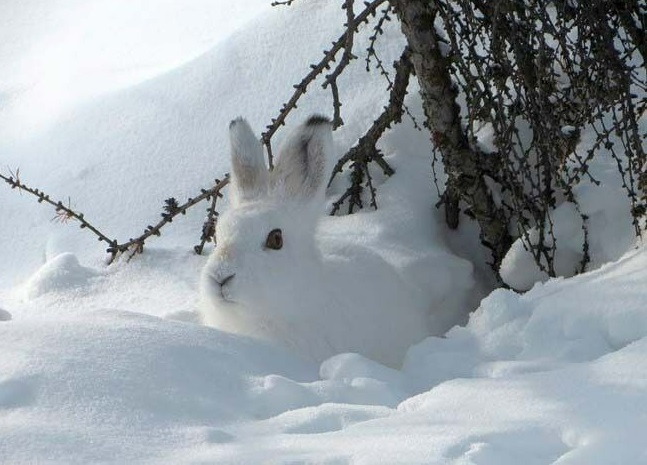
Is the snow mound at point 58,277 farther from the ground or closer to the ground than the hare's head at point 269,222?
farther from the ground

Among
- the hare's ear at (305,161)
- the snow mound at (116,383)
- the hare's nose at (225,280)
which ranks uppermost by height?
the hare's ear at (305,161)

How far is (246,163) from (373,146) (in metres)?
0.83

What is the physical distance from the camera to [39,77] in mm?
6859

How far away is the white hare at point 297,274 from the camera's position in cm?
380

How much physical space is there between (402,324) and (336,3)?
2.26m

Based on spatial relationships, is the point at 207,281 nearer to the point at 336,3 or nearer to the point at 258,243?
the point at 258,243

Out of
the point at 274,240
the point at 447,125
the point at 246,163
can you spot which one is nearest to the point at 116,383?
the point at 274,240

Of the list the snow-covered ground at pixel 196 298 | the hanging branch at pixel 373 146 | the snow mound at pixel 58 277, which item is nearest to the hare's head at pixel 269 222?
the snow-covered ground at pixel 196 298

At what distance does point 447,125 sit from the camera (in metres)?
4.24

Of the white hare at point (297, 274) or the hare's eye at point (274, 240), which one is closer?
the white hare at point (297, 274)

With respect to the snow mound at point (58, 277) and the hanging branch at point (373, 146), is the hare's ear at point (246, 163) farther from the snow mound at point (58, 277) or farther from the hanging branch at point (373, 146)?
the snow mound at point (58, 277)

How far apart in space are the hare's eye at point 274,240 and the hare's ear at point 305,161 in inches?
10.4

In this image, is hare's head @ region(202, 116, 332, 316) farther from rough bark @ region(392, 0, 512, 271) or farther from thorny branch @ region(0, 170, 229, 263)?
rough bark @ region(392, 0, 512, 271)

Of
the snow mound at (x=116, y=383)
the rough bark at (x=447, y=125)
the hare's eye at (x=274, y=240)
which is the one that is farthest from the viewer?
the rough bark at (x=447, y=125)
